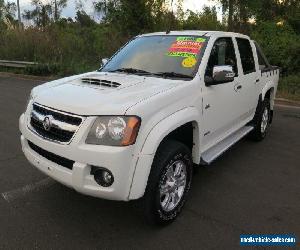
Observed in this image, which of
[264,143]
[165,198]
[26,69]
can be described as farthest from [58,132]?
[26,69]

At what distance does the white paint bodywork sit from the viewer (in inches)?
131

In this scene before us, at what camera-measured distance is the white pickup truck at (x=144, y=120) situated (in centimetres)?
335

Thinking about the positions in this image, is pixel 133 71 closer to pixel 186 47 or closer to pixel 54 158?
pixel 186 47

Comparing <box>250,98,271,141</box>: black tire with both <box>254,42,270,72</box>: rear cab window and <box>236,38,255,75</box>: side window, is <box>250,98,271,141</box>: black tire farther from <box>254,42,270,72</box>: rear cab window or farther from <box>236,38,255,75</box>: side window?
<box>236,38,255,75</box>: side window

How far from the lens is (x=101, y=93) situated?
3.74 metres

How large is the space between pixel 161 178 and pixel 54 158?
101cm

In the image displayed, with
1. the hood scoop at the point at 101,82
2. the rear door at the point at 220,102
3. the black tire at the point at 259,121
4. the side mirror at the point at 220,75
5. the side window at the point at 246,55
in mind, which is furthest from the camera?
the black tire at the point at 259,121

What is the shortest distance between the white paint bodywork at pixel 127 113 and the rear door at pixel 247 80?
875 mm

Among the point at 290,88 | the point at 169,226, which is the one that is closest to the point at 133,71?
the point at 169,226

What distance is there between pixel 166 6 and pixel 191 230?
16.6 meters

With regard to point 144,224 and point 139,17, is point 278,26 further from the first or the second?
point 144,224

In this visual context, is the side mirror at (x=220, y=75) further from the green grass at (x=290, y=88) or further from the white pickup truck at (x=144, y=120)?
the green grass at (x=290, y=88)

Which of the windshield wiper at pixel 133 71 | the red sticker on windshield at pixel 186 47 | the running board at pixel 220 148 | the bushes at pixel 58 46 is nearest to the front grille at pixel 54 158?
the windshield wiper at pixel 133 71

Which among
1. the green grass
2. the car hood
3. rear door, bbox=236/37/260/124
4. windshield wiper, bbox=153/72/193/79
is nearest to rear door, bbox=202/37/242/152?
rear door, bbox=236/37/260/124
